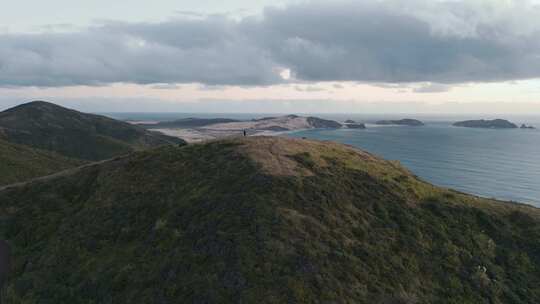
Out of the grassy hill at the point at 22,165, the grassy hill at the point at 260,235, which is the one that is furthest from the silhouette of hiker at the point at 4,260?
the grassy hill at the point at 22,165

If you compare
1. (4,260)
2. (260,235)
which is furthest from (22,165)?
(260,235)

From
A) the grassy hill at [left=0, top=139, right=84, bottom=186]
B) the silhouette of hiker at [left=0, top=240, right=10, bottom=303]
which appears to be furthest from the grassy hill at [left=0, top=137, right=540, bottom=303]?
the grassy hill at [left=0, top=139, right=84, bottom=186]

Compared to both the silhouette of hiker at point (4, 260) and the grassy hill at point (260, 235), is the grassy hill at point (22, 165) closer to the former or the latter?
the grassy hill at point (260, 235)

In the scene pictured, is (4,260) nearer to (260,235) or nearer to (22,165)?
(260,235)

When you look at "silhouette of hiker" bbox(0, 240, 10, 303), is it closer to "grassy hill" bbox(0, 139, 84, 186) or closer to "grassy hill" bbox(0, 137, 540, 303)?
"grassy hill" bbox(0, 137, 540, 303)

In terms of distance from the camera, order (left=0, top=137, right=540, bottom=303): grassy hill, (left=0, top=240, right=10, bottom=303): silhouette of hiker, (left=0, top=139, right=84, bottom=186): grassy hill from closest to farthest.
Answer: (left=0, top=137, right=540, bottom=303): grassy hill → (left=0, top=240, right=10, bottom=303): silhouette of hiker → (left=0, top=139, right=84, bottom=186): grassy hill

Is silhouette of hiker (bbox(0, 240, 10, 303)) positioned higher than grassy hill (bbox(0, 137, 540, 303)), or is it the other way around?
grassy hill (bbox(0, 137, 540, 303))

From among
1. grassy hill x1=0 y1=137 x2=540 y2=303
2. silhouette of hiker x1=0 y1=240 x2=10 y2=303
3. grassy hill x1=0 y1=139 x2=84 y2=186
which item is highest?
grassy hill x1=0 y1=137 x2=540 y2=303
